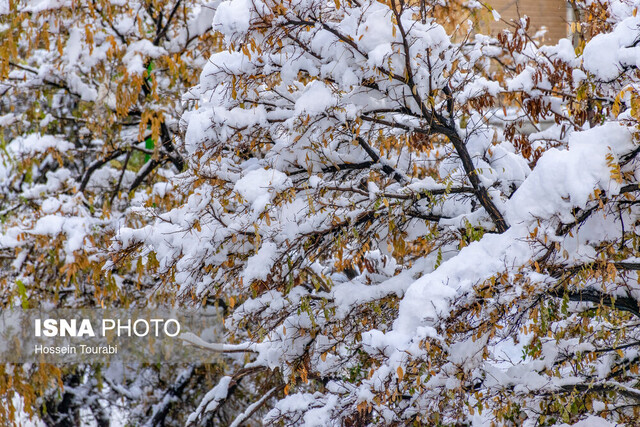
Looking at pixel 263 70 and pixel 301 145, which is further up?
pixel 263 70

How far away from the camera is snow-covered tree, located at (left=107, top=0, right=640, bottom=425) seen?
405 centimetres

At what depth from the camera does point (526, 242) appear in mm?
4055

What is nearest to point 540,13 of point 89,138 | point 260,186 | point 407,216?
point 89,138

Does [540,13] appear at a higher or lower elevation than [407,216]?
higher

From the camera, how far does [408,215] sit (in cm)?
504

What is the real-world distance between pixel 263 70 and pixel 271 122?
1.19 feet

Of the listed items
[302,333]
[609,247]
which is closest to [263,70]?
[302,333]

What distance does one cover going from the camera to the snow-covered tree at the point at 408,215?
4.05m

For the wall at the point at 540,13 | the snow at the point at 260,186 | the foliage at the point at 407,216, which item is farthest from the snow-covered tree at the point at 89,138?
the wall at the point at 540,13

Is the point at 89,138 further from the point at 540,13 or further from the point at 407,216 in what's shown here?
the point at 540,13

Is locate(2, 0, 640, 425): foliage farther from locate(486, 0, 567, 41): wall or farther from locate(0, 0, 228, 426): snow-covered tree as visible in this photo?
locate(486, 0, 567, 41): wall

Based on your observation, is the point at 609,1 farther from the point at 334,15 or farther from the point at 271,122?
the point at 271,122

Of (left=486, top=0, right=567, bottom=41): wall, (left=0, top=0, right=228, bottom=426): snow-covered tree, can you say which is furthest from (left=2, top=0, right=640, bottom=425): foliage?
(left=486, top=0, right=567, bottom=41): wall

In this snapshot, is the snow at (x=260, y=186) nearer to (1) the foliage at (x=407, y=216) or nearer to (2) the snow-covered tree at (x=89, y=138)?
(1) the foliage at (x=407, y=216)
